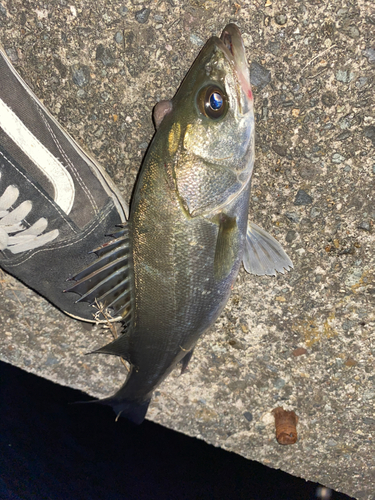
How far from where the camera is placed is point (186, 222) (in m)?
1.80

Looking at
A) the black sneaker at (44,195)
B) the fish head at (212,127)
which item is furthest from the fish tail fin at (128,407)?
the fish head at (212,127)

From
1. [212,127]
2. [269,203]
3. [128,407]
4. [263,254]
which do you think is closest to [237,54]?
[212,127]

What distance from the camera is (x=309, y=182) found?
89.2 inches

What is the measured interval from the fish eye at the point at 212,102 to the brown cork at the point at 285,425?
7.30 ft

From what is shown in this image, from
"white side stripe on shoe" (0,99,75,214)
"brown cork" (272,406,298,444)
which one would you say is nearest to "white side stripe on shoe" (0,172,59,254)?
"white side stripe on shoe" (0,99,75,214)

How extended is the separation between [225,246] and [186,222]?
0.27 m

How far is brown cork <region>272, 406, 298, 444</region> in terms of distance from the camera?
2.70m

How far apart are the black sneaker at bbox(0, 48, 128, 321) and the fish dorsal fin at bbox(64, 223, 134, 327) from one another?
307 mm

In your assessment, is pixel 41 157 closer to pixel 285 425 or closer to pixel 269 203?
pixel 269 203

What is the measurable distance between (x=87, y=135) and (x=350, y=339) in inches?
91.1

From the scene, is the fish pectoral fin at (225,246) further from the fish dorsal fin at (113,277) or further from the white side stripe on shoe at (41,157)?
the white side stripe on shoe at (41,157)

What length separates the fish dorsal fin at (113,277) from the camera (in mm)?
1951

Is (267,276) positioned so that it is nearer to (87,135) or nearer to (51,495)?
(87,135)

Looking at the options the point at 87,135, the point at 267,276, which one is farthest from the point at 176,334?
the point at 87,135
